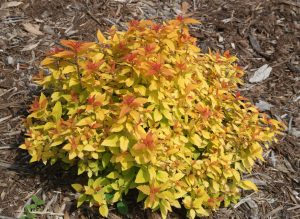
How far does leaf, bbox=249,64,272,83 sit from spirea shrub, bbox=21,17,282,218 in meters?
1.25

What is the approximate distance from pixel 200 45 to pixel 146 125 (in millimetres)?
1961

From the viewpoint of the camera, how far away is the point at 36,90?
3.62m

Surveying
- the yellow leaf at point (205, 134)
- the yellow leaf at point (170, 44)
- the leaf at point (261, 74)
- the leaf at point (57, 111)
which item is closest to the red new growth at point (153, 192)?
the yellow leaf at point (205, 134)

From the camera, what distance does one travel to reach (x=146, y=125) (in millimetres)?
2693

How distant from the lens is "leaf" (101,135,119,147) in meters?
2.51

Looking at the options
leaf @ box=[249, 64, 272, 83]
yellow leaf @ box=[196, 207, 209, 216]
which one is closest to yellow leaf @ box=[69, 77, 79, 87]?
yellow leaf @ box=[196, 207, 209, 216]

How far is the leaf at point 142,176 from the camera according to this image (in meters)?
2.57

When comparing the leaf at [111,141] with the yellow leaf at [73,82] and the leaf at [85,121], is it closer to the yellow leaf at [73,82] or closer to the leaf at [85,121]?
the leaf at [85,121]

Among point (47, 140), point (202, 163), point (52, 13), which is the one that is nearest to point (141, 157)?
point (202, 163)

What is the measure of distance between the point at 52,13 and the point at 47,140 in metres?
2.01

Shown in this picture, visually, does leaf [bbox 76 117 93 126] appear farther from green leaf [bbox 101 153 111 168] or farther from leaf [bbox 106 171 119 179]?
leaf [bbox 106 171 119 179]

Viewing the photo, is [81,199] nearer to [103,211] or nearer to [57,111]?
[103,211]

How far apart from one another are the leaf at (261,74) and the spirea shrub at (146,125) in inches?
49.1

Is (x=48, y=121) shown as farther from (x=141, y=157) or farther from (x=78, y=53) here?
(x=141, y=157)
